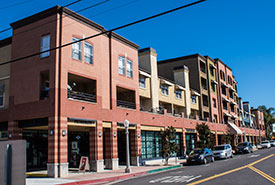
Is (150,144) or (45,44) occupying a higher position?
(45,44)

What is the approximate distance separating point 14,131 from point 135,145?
11105 millimetres

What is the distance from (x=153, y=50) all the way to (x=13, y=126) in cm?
1987

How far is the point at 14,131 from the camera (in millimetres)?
20750

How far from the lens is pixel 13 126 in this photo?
20.8 m

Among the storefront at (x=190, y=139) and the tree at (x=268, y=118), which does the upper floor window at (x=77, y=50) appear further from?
the tree at (x=268, y=118)

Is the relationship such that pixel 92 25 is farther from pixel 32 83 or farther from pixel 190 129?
pixel 190 129

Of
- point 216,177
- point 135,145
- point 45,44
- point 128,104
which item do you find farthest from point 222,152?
point 45,44

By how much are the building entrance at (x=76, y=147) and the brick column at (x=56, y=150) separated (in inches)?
256

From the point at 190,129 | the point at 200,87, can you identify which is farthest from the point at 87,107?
the point at 200,87

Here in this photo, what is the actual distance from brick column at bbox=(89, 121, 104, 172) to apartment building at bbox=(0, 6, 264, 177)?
0.08m

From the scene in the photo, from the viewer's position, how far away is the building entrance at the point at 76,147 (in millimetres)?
25453

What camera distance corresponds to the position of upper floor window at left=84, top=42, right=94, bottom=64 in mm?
22589

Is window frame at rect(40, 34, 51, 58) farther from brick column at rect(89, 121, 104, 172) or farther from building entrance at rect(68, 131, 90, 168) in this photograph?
building entrance at rect(68, 131, 90, 168)

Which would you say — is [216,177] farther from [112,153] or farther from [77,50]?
[77,50]
